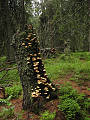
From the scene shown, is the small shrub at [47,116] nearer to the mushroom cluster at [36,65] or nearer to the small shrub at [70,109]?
the small shrub at [70,109]

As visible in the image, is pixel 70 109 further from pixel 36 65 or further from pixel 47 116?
pixel 36 65

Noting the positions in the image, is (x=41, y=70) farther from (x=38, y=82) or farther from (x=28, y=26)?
(x=28, y=26)

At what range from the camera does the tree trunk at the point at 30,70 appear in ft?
10.4

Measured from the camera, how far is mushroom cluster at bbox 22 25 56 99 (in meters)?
3.22

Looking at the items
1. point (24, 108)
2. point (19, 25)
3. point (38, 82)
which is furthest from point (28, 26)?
point (24, 108)

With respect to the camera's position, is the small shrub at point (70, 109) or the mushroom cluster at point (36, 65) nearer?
the small shrub at point (70, 109)

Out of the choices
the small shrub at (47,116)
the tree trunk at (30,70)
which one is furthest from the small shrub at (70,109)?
the tree trunk at (30,70)

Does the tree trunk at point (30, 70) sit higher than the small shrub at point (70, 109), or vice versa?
the tree trunk at point (30, 70)

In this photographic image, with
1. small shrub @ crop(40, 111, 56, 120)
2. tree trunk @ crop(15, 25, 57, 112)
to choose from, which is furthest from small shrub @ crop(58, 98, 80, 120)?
tree trunk @ crop(15, 25, 57, 112)

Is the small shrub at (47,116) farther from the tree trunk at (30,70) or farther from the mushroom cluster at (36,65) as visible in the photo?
the mushroom cluster at (36,65)

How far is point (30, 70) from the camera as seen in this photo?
10.6ft

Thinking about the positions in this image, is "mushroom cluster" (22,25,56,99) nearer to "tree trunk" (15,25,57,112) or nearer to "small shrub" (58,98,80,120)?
"tree trunk" (15,25,57,112)

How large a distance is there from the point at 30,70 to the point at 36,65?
22 centimetres

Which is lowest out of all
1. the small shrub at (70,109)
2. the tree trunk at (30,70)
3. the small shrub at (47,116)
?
the small shrub at (47,116)
